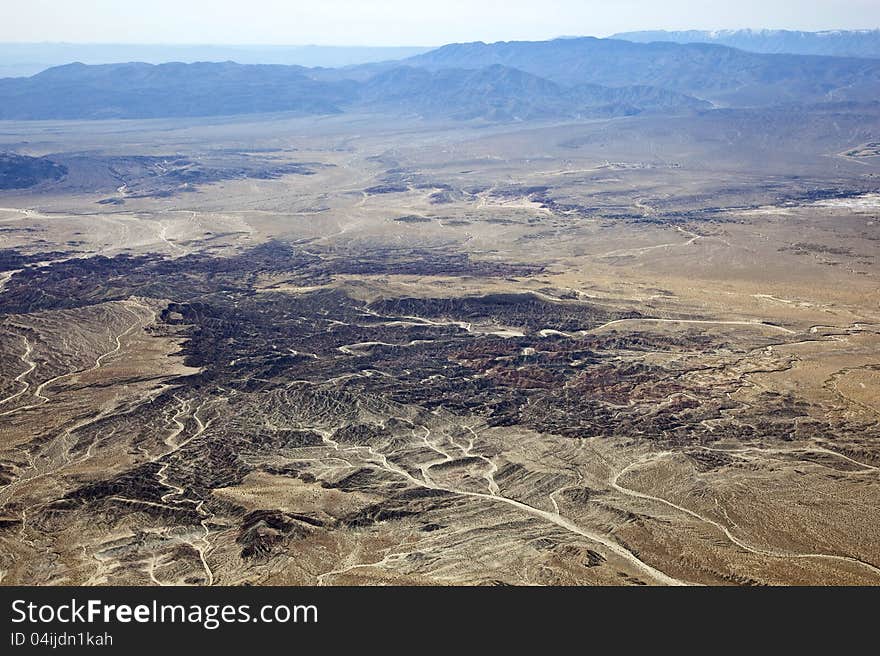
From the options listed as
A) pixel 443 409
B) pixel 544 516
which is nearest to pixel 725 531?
pixel 544 516

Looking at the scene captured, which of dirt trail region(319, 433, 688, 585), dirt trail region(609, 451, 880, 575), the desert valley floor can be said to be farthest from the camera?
the desert valley floor

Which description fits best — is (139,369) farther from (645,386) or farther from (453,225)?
(453,225)

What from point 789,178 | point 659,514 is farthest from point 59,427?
point 789,178

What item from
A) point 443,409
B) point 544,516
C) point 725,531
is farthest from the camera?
point 443,409

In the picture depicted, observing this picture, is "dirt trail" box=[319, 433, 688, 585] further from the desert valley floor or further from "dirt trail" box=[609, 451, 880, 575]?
"dirt trail" box=[609, 451, 880, 575]

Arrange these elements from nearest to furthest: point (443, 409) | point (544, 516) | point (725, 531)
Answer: point (725, 531) < point (544, 516) < point (443, 409)

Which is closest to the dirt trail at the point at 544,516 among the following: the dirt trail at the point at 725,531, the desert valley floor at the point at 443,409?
the desert valley floor at the point at 443,409

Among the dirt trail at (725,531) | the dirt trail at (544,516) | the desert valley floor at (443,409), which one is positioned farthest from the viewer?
the desert valley floor at (443,409)

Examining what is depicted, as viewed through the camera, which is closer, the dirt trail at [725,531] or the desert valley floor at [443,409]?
the dirt trail at [725,531]

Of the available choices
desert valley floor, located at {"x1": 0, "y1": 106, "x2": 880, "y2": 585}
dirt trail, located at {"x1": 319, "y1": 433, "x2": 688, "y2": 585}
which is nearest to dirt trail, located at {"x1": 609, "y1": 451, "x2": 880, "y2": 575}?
desert valley floor, located at {"x1": 0, "y1": 106, "x2": 880, "y2": 585}

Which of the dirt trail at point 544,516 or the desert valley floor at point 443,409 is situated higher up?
the desert valley floor at point 443,409

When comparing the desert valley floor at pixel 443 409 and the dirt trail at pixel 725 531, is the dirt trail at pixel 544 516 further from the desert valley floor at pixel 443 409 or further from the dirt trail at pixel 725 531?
the dirt trail at pixel 725 531

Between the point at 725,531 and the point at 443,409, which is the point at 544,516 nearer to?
the point at 725,531
